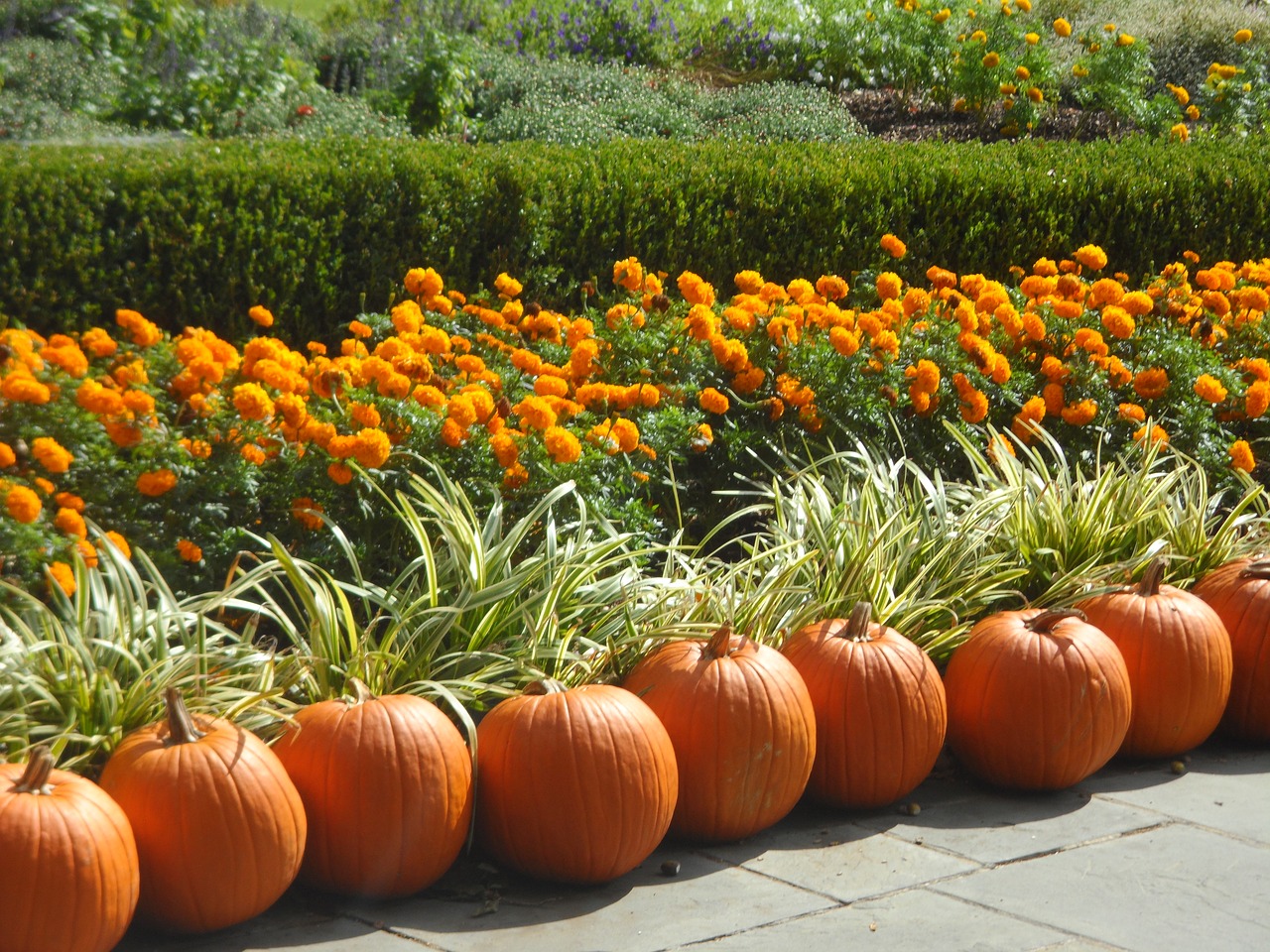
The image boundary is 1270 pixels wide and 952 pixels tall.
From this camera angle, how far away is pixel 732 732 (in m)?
2.95

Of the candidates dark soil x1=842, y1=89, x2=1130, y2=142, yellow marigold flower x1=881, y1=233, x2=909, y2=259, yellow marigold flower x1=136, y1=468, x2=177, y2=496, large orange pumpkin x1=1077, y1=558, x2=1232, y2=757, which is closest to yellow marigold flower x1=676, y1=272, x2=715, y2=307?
yellow marigold flower x1=881, y1=233, x2=909, y2=259

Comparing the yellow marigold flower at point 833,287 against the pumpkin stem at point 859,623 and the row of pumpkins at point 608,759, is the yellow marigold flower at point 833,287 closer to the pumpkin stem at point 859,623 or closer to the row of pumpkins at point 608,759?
the row of pumpkins at point 608,759

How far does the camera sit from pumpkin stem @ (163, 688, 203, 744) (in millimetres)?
2508

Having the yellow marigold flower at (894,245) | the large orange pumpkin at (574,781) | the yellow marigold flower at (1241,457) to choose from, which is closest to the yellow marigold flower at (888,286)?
the yellow marigold flower at (894,245)

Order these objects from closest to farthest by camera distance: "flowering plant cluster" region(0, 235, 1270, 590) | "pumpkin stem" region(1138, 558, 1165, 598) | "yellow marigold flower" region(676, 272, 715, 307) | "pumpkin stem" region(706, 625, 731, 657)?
"pumpkin stem" region(706, 625, 731, 657), "flowering plant cluster" region(0, 235, 1270, 590), "pumpkin stem" region(1138, 558, 1165, 598), "yellow marigold flower" region(676, 272, 715, 307)

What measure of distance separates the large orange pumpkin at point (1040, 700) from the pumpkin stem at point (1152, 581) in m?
0.29

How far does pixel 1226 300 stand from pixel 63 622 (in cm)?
465

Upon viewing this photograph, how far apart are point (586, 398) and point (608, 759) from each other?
1617mm

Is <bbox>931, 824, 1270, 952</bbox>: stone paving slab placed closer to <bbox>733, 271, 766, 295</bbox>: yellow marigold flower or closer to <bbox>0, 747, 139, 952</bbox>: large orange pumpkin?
<bbox>0, 747, 139, 952</bbox>: large orange pumpkin

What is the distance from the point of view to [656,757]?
2.82m

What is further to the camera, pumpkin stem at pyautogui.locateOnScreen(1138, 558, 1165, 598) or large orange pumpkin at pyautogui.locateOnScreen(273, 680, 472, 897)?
pumpkin stem at pyautogui.locateOnScreen(1138, 558, 1165, 598)

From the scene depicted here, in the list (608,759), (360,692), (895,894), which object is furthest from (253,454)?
(895,894)

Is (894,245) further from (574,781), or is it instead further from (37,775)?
(37,775)

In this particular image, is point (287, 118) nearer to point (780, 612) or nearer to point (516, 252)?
point (516, 252)
